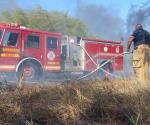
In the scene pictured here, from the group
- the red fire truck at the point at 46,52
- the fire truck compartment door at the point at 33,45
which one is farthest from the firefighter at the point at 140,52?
the fire truck compartment door at the point at 33,45

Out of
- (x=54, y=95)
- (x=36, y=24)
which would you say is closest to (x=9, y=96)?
(x=54, y=95)

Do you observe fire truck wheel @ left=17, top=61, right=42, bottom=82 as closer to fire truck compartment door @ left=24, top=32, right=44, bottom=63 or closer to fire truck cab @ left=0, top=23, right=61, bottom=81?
fire truck cab @ left=0, top=23, right=61, bottom=81

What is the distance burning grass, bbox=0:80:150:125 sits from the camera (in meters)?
4.25

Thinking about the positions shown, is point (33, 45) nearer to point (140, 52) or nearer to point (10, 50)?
point (10, 50)

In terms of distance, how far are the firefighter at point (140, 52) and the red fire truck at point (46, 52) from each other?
491cm

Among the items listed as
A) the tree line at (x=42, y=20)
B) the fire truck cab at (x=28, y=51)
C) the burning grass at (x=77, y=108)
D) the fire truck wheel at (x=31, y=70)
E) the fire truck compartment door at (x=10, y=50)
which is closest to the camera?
the burning grass at (x=77, y=108)

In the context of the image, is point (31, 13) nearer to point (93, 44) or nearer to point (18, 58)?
point (93, 44)

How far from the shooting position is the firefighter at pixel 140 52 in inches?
379

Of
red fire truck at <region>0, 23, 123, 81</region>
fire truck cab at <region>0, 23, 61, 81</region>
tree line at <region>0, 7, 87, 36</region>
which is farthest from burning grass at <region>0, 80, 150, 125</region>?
tree line at <region>0, 7, 87, 36</region>

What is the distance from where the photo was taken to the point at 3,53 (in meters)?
15.2

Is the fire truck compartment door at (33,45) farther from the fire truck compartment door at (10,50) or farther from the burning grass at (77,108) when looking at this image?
the burning grass at (77,108)

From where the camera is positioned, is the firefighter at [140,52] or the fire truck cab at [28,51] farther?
the fire truck cab at [28,51]

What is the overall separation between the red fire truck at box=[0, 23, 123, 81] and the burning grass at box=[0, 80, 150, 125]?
29.0ft

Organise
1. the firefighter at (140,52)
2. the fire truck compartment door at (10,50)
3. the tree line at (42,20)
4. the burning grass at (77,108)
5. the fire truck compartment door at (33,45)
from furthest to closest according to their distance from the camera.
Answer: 1. the tree line at (42,20)
2. the fire truck compartment door at (33,45)
3. the fire truck compartment door at (10,50)
4. the firefighter at (140,52)
5. the burning grass at (77,108)
